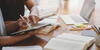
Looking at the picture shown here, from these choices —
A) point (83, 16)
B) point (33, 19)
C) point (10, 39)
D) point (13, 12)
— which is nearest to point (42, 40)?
point (10, 39)

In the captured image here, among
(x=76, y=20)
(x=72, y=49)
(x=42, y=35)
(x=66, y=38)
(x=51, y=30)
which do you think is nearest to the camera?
(x=72, y=49)

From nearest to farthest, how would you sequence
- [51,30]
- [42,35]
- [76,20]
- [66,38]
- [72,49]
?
[72,49] → [66,38] → [42,35] → [51,30] → [76,20]

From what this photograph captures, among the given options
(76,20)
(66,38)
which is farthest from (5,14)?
(66,38)

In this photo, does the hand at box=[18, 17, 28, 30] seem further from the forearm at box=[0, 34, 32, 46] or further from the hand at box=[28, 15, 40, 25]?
the forearm at box=[0, 34, 32, 46]

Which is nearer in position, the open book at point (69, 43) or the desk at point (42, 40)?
the open book at point (69, 43)

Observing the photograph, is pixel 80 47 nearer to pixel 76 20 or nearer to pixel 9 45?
pixel 9 45

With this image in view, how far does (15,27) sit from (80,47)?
0.66 metres

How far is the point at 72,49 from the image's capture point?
1.04 metres

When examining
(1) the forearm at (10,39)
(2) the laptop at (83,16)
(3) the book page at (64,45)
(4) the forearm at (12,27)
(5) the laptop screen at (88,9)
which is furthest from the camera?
(5) the laptop screen at (88,9)

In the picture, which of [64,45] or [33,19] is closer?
[64,45]

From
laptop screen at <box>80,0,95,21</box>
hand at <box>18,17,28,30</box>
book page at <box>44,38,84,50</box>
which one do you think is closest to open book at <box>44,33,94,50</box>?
book page at <box>44,38,84,50</box>

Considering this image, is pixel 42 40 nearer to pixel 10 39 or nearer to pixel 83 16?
pixel 10 39

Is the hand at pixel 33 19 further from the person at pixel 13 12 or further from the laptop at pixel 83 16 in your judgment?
the laptop at pixel 83 16

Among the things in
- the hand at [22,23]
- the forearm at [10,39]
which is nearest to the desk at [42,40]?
the forearm at [10,39]
